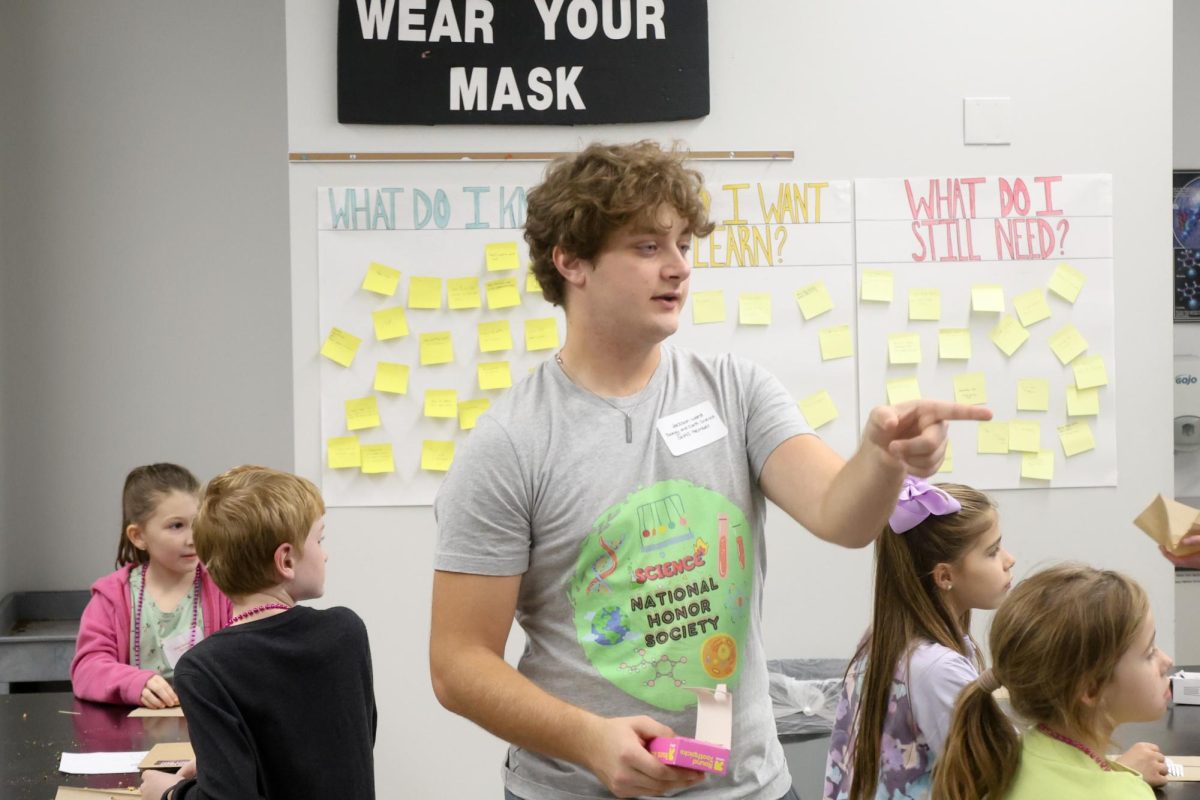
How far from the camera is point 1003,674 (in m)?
1.77

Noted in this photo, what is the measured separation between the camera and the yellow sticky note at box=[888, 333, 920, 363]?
358cm

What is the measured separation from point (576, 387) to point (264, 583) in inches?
Answer: 30.1

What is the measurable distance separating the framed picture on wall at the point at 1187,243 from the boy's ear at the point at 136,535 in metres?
3.64

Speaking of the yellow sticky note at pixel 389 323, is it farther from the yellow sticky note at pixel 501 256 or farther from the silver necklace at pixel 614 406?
the silver necklace at pixel 614 406

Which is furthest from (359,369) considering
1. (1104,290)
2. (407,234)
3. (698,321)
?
(1104,290)

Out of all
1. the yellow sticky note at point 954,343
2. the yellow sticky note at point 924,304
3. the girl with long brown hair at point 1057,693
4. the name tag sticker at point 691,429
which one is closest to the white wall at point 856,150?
the yellow sticky note at point 924,304

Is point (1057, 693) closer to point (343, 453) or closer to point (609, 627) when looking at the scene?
point (609, 627)

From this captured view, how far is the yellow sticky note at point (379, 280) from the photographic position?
3.49 metres

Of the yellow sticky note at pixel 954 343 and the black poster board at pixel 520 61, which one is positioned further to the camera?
the yellow sticky note at pixel 954 343

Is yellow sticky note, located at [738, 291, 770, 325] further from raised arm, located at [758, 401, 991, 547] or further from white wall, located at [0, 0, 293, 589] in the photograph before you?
raised arm, located at [758, 401, 991, 547]

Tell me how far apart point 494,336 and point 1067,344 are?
5.33 feet

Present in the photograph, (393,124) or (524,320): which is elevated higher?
(393,124)

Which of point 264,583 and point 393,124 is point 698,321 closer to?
point 393,124

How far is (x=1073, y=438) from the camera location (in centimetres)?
363
